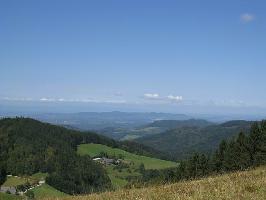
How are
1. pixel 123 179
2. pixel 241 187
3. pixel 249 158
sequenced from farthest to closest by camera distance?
pixel 123 179
pixel 249 158
pixel 241 187

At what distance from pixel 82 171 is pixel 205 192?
630 ft

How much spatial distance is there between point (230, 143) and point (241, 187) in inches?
2627

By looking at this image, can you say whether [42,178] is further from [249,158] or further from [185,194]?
[185,194]

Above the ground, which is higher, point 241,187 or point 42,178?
point 241,187

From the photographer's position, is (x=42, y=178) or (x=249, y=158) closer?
(x=249, y=158)

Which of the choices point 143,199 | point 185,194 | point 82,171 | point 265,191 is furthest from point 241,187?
point 82,171

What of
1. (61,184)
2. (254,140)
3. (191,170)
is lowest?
(61,184)

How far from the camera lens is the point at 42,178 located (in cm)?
18200

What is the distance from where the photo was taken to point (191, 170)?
222 ft

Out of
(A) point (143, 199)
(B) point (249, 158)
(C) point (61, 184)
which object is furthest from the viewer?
(C) point (61, 184)

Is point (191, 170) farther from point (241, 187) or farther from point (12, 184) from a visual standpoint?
point (12, 184)

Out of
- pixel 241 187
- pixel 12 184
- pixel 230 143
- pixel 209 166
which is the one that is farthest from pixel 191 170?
pixel 12 184

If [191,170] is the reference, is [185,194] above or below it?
above

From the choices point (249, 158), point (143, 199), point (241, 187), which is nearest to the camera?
point (143, 199)
